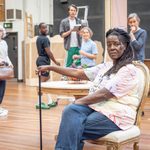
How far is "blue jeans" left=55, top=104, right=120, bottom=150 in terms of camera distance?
2.26m

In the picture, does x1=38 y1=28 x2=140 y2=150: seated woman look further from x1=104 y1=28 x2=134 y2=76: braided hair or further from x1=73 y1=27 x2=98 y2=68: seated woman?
x1=73 y1=27 x2=98 y2=68: seated woman

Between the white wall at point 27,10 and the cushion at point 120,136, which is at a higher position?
the white wall at point 27,10

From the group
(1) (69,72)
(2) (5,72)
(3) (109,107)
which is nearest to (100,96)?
(3) (109,107)

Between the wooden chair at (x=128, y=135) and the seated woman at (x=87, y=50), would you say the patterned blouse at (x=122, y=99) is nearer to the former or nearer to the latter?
the wooden chair at (x=128, y=135)

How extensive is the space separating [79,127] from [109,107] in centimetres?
24

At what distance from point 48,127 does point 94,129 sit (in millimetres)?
2203

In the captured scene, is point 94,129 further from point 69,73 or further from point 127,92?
point 69,73

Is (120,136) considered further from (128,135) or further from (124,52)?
(124,52)

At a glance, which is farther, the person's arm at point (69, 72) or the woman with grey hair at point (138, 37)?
the woman with grey hair at point (138, 37)

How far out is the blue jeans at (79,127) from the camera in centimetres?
226

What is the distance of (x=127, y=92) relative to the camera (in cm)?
236

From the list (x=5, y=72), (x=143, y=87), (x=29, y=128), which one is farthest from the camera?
(x=5, y=72)

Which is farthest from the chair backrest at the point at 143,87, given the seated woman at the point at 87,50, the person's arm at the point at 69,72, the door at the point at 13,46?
the door at the point at 13,46

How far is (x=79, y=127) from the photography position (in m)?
2.29
